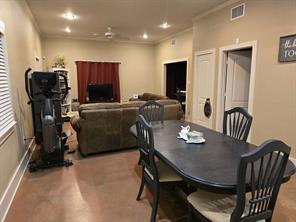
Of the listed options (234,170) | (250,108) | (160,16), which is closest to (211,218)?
(234,170)

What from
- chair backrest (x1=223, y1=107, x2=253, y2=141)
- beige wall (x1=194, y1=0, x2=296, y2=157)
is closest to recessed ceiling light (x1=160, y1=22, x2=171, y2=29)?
beige wall (x1=194, y1=0, x2=296, y2=157)

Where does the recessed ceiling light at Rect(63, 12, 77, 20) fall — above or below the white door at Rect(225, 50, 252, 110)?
above

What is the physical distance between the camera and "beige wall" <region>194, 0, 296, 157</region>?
3.03 metres

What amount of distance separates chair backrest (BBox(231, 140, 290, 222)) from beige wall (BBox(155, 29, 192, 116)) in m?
4.93

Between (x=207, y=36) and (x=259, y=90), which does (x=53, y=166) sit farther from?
(x=207, y=36)

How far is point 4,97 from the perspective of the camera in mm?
2449

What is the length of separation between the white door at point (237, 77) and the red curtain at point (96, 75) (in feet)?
15.7

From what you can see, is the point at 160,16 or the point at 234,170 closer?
the point at 234,170

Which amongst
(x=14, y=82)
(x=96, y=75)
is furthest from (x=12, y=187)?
(x=96, y=75)

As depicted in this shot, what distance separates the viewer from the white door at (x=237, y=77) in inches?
168

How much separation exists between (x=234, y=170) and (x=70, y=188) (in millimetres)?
2120

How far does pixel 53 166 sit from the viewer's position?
3.25m

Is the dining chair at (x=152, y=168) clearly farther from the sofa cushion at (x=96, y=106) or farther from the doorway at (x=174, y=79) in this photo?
the doorway at (x=174, y=79)

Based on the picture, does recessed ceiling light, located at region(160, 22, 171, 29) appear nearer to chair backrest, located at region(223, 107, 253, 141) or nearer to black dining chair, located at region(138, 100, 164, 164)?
black dining chair, located at region(138, 100, 164, 164)
